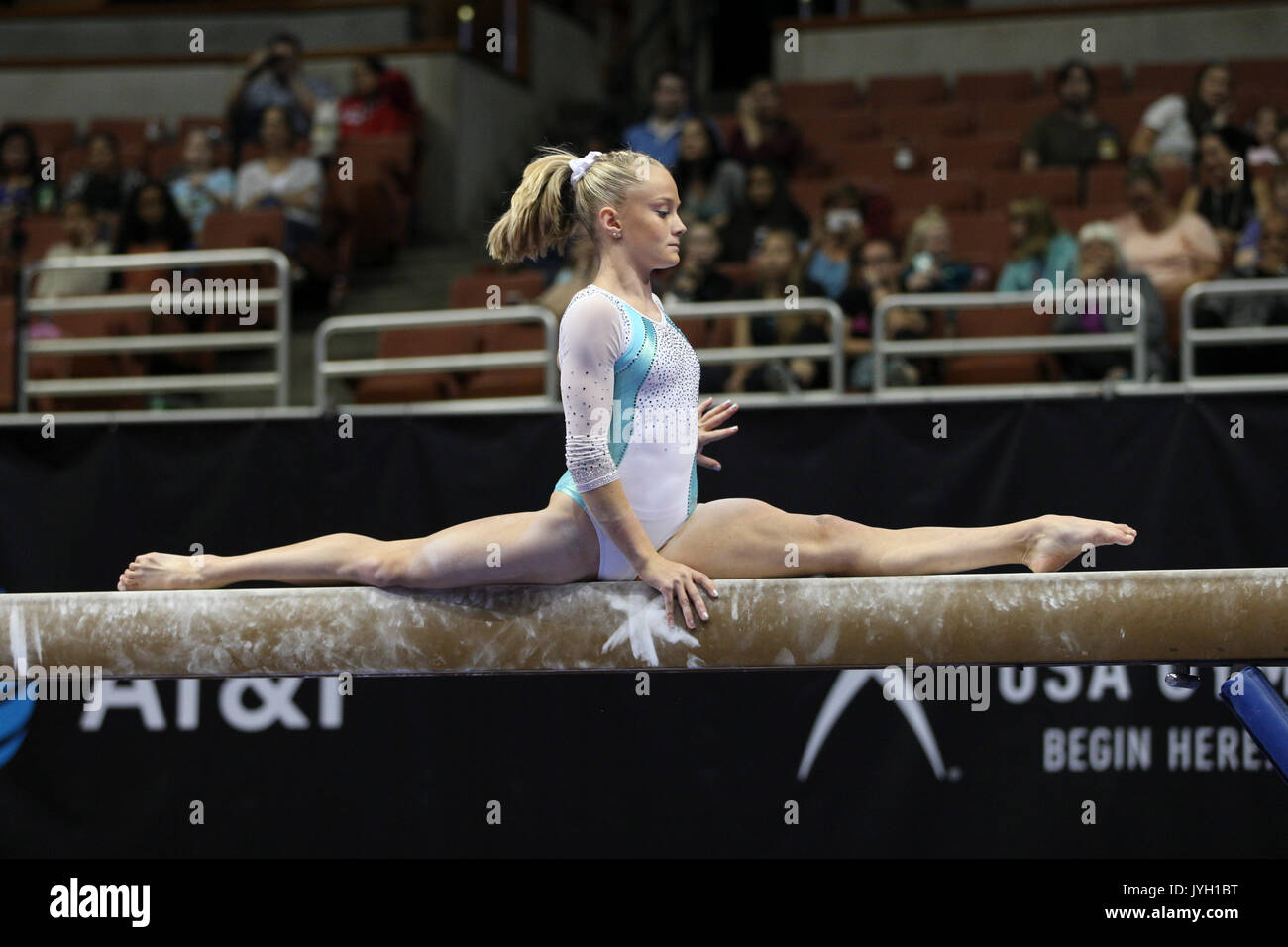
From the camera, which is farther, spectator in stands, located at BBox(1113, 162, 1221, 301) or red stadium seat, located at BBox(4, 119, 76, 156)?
red stadium seat, located at BBox(4, 119, 76, 156)

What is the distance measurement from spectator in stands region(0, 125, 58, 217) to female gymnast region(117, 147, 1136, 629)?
6.51 meters

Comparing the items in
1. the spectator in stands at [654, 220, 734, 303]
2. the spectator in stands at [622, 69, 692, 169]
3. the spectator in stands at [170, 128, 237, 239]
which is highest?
the spectator in stands at [622, 69, 692, 169]

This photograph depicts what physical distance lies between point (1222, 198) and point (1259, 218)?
37 cm

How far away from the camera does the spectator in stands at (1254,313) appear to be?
5590mm

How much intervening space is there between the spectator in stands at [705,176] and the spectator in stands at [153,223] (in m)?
2.63

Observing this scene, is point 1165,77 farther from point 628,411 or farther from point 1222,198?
point 628,411

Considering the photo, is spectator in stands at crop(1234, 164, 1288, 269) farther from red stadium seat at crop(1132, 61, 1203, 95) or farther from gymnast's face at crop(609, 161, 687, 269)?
gymnast's face at crop(609, 161, 687, 269)

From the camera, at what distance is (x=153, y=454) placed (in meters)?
5.04

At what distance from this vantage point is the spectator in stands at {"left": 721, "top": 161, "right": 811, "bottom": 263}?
709 centimetres

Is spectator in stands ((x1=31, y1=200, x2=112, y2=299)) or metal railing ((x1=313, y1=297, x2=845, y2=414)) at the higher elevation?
spectator in stands ((x1=31, y1=200, x2=112, y2=299))

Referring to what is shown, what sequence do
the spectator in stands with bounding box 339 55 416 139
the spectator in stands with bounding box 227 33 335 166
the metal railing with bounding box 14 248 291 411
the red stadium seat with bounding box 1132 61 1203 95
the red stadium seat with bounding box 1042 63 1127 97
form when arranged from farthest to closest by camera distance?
the spectator in stands with bounding box 339 55 416 139 → the red stadium seat with bounding box 1042 63 1127 97 → the red stadium seat with bounding box 1132 61 1203 95 → the spectator in stands with bounding box 227 33 335 166 → the metal railing with bounding box 14 248 291 411

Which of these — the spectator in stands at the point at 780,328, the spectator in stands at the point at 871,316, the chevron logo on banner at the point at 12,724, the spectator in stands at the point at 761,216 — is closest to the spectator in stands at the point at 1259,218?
the spectator in stands at the point at 871,316

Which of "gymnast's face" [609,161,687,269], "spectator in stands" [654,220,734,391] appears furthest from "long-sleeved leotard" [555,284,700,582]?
"spectator in stands" [654,220,734,391]
